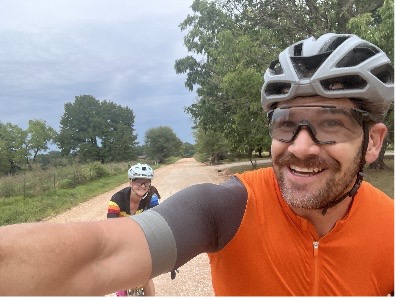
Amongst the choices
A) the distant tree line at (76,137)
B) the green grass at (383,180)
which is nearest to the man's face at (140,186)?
the green grass at (383,180)

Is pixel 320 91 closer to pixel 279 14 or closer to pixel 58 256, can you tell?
pixel 58 256

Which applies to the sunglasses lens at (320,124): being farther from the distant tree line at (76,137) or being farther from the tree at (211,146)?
the tree at (211,146)

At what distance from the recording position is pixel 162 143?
72.4 m

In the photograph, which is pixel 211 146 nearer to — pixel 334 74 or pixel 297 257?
pixel 334 74

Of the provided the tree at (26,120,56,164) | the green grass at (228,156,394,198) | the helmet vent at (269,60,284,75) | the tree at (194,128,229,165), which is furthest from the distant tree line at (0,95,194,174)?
the helmet vent at (269,60,284,75)

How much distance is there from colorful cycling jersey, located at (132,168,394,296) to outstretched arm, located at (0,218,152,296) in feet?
0.63

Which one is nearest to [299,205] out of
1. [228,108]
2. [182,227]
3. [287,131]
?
[287,131]

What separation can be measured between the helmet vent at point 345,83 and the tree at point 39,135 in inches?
1299

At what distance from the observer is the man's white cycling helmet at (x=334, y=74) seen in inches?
72.1

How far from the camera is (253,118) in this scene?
58.8 feet

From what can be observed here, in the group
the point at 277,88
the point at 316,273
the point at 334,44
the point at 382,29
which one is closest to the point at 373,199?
the point at 316,273

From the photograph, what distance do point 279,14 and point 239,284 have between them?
53.7 ft

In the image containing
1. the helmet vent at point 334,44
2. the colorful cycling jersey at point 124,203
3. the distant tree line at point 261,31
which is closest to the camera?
the helmet vent at point 334,44

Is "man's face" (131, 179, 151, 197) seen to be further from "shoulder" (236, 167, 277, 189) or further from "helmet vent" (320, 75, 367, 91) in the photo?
"helmet vent" (320, 75, 367, 91)
